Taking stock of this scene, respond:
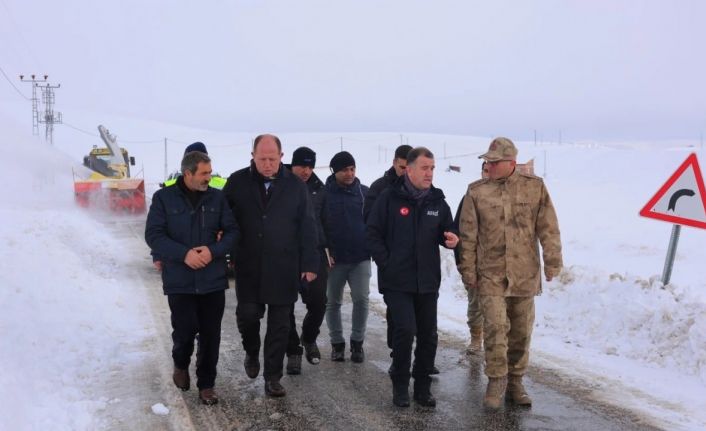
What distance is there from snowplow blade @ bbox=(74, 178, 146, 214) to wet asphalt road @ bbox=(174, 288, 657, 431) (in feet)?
60.7

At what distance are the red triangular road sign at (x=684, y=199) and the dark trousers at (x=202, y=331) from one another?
485cm

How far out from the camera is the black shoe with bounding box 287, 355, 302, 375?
5.70 meters

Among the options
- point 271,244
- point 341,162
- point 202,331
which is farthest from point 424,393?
point 341,162

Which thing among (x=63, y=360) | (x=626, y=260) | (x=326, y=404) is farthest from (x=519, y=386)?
(x=626, y=260)

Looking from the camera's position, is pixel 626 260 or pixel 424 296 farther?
pixel 626 260

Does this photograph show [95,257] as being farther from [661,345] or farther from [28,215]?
[661,345]

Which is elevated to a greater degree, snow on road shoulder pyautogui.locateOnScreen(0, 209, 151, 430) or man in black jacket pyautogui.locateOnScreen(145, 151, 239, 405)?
man in black jacket pyautogui.locateOnScreen(145, 151, 239, 405)

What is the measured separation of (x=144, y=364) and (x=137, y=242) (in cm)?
Result: 998

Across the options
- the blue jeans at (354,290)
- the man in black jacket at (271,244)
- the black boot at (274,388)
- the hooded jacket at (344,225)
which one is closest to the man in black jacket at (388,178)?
the hooded jacket at (344,225)

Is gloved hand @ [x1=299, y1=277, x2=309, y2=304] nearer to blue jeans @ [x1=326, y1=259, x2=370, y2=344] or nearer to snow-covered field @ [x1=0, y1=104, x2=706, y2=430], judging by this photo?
blue jeans @ [x1=326, y1=259, x2=370, y2=344]

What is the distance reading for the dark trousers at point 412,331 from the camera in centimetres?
490

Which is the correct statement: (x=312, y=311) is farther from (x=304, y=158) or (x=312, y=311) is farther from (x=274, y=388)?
(x=304, y=158)

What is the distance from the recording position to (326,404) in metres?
4.90

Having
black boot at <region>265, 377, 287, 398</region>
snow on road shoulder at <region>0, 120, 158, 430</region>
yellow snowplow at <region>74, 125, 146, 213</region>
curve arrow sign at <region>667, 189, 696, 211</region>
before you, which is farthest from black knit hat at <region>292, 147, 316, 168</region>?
yellow snowplow at <region>74, 125, 146, 213</region>
